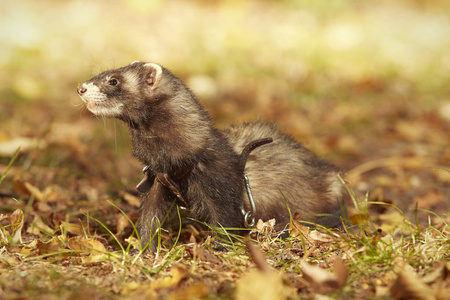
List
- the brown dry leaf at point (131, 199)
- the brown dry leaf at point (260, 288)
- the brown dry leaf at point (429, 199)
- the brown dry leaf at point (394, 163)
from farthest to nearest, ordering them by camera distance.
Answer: the brown dry leaf at point (394, 163) < the brown dry leaf at point (429, 199) < the brown dry leaf at point (131, 199) < the brown dry leaf at point (260, 288)

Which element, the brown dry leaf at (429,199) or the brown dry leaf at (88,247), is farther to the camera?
the brown dry leaf at (429,199)

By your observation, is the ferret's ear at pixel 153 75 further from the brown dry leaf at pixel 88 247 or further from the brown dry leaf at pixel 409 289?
the brown dry leaf at pixel 409 289

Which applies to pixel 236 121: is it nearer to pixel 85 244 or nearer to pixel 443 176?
pixel 443 176

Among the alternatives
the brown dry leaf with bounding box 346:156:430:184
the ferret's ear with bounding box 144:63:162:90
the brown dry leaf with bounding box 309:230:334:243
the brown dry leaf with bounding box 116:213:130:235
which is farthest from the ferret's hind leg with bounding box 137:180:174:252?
the brown dry leaf with bounding box 346:156:430:184

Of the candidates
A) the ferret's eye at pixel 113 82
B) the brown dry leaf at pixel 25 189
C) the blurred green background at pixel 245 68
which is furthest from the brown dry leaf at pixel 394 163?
the brown dry leaf at pixel 25 189

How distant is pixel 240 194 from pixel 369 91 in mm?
5546

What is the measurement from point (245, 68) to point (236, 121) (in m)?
3.36

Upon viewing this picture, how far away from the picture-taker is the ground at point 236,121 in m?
2.48

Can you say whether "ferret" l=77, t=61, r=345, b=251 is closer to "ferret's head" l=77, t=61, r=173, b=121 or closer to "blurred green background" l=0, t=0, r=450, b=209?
"ferret's head" l=77, t=61, r=173, b=121

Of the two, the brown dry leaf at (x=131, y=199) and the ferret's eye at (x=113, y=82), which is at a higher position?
the ferret's eye at (x=113, y=82)

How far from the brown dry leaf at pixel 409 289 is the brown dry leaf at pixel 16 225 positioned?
1.99 m

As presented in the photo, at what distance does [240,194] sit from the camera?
319cm

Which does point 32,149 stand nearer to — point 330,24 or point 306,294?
point 306,294

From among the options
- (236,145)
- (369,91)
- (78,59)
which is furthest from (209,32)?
(236,145)
